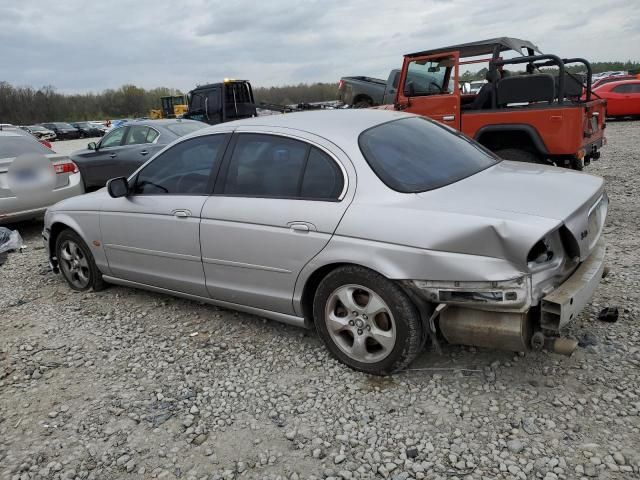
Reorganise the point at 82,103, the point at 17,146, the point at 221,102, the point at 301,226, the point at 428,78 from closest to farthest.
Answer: the point at 301,226
the point at 17,146
the point at 428,78
the point at 221,102
the point at 82,103

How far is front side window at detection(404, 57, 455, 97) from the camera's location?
313 inches

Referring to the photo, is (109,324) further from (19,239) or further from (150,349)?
(19,239)

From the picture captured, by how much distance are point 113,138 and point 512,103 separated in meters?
6.74

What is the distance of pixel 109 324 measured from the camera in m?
4.22

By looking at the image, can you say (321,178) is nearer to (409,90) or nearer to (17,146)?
(409,90)

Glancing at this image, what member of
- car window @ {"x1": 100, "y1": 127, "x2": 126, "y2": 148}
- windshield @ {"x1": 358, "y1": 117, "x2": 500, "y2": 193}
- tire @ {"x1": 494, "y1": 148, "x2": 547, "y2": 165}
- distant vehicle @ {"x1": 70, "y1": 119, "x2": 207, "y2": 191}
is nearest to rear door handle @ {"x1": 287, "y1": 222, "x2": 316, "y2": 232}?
windshield @ {"x1": 358, "y1": 117, "x2": 500, "y2": 193}

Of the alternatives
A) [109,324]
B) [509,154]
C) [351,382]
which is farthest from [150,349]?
[509,154]

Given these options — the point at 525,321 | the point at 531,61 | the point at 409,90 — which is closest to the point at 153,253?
the point at 525,321

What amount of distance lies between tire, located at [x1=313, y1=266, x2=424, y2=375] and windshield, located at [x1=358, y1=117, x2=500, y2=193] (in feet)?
1.93

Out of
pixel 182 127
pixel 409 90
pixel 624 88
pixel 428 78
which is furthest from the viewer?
pixel 624 88

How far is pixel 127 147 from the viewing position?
9.02m

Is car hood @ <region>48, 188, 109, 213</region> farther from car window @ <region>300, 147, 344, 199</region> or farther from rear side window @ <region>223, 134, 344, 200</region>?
car window @ <region>300, 147, 344, 199</region>

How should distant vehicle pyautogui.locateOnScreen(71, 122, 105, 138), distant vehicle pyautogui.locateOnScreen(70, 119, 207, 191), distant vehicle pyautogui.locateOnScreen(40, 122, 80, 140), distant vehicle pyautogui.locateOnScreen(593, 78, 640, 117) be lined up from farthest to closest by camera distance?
distant vehicle pyautogui.locateOnScreen(71, 122, 105, 138)
distant vehicle pyautogui.locateOnScreen(40, 122, 80, 140)
distant vehicle pyautogui.locateOnScreen(593, 78, 640, 117)
distant vehicle pyautogui.locateOnScreen(70, 119, 207, 191)

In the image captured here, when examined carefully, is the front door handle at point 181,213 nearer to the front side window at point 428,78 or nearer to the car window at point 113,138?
the front side window at point 428,78
